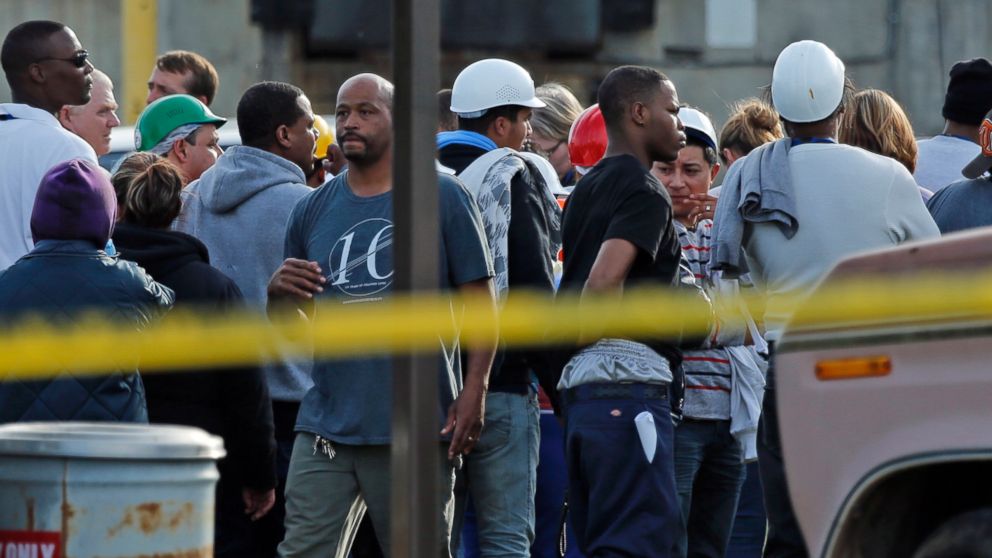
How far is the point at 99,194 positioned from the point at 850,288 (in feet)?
7.55

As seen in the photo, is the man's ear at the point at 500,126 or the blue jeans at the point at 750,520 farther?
the blue jeans at the point at 750,520

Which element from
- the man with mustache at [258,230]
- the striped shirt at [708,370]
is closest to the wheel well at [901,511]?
the striped shirt at [708,370]

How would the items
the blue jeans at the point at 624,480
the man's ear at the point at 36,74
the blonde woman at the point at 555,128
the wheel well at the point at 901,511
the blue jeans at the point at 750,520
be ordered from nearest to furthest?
the wheel well at the point at 901,511 → the blue jeans at the point at 624,480 → the man's ear at the point at 36,74 → the blue jeans at the point at 750,520 → the blonde woman at the point at 555,128

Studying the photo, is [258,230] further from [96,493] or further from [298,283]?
[96,493]

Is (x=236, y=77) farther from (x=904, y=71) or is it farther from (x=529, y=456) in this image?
(x=529, y=456)

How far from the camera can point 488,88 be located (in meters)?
6.55

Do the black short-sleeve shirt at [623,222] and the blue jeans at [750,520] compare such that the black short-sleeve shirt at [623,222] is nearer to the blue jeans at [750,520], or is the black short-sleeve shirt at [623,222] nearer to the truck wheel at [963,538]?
the blue jeans at [750,520]

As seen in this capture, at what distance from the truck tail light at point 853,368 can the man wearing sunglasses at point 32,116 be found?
9.77ft

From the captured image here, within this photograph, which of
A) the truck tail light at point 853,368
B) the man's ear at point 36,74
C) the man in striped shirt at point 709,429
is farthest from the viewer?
the man's ear at point 36,74

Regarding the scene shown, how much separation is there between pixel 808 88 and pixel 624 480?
1.44 meters

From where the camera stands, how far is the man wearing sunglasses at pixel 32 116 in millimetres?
5996

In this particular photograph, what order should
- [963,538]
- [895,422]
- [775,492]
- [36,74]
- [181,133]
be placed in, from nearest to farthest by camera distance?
[963,538] < [895,422] < [775,492] < [36,74] < [181,133]

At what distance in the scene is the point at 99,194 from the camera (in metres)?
5.06

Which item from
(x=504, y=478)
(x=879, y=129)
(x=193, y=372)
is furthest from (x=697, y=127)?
(x=193, y=372)
